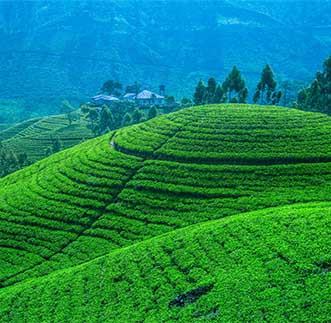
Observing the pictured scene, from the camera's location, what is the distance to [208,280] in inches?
1120

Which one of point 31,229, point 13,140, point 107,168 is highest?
point 107,168

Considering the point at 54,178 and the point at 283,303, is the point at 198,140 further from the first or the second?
the point at 283,303

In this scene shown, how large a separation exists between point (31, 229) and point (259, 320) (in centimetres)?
3025

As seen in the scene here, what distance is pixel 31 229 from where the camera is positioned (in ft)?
150

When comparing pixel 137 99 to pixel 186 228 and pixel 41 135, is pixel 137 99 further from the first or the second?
pixel 186 228

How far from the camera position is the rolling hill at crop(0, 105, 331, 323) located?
26.8 metres

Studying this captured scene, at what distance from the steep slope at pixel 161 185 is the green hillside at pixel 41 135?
4766 cm

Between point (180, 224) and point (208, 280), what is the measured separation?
508 inches

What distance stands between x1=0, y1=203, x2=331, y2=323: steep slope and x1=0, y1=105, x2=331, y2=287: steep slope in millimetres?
4109

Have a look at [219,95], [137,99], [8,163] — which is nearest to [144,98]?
[137,99]

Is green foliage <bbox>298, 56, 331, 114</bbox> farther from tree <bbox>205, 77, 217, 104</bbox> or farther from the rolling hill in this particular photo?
tree <bbox>205, 77, 217, 104</bbox>

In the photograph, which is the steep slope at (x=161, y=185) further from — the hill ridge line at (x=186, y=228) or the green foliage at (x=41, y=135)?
the green foliage at (x=41, y=135)

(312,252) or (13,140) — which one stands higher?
(312,252)

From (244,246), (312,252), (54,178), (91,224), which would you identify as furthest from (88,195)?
(312,252)
